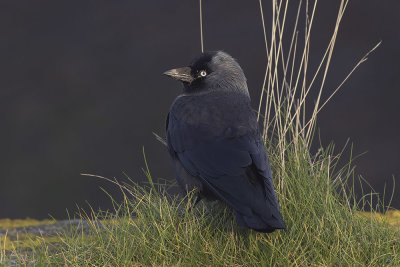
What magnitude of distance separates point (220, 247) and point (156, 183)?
64 centimetres

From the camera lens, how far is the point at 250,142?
2.92m

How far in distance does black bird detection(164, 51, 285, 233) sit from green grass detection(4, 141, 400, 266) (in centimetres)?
21

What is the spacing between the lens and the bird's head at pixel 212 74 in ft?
11.2

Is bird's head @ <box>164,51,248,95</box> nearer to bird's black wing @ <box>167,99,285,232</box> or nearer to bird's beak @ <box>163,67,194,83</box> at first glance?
bird's beak @ <box>163,67,194,83</box>

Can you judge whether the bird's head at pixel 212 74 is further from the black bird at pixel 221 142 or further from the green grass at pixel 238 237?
the green grass at pixel 238 237

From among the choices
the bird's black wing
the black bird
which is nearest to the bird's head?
the black bird

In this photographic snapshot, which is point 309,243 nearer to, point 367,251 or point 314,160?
point 367,251

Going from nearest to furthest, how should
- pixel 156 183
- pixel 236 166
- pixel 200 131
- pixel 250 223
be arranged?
1. pixel 250 223
2. pixel 236 166
3. pixel 200 131
4. pixel 156 183

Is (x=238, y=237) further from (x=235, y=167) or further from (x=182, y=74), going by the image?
(x=182, y=74)

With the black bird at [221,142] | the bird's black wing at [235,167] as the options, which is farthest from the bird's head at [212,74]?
the bird's black wing at [235,167]

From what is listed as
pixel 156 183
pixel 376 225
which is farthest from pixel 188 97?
pixel 376 225

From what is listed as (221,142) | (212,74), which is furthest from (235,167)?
(212,74)

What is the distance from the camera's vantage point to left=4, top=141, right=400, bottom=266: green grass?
282 cm

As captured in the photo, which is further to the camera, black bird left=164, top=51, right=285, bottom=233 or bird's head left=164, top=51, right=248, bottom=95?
bird's head left=164, top=51, right=248, bottom=95
